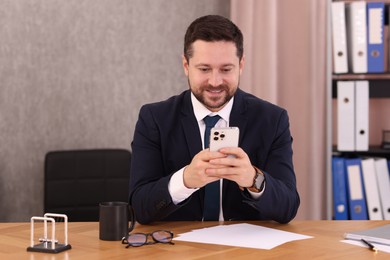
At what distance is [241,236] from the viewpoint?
6.42 feet

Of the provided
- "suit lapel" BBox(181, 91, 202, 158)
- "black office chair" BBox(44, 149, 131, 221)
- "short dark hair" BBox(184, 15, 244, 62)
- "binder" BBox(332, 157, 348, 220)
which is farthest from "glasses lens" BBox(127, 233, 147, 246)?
"binder" BBox(332, 157, 348, 220)

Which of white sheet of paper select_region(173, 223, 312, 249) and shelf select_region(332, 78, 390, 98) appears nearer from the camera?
white sheet of paper select_region(173, 223, 312, 249)

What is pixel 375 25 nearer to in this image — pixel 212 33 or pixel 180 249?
pixel 212 33

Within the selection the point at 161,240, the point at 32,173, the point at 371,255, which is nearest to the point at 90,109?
the point at 32,173

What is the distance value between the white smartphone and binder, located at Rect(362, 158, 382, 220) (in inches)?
72.7

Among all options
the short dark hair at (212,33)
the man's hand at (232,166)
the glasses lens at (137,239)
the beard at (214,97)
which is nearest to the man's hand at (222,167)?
the man's hand at (232,166)

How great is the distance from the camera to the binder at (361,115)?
3.59 metres

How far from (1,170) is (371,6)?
2207 mm

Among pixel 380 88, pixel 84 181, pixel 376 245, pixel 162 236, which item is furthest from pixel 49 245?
pixel 380 88

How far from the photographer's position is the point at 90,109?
3648 mm

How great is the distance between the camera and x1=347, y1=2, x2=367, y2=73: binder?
3.55 meters

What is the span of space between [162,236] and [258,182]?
0.38 metres

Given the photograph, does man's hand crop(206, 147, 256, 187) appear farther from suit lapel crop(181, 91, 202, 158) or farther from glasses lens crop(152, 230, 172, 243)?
suit lapel crop(181, 91, 202, 158)

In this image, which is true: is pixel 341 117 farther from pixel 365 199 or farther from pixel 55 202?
pixel 55 202
